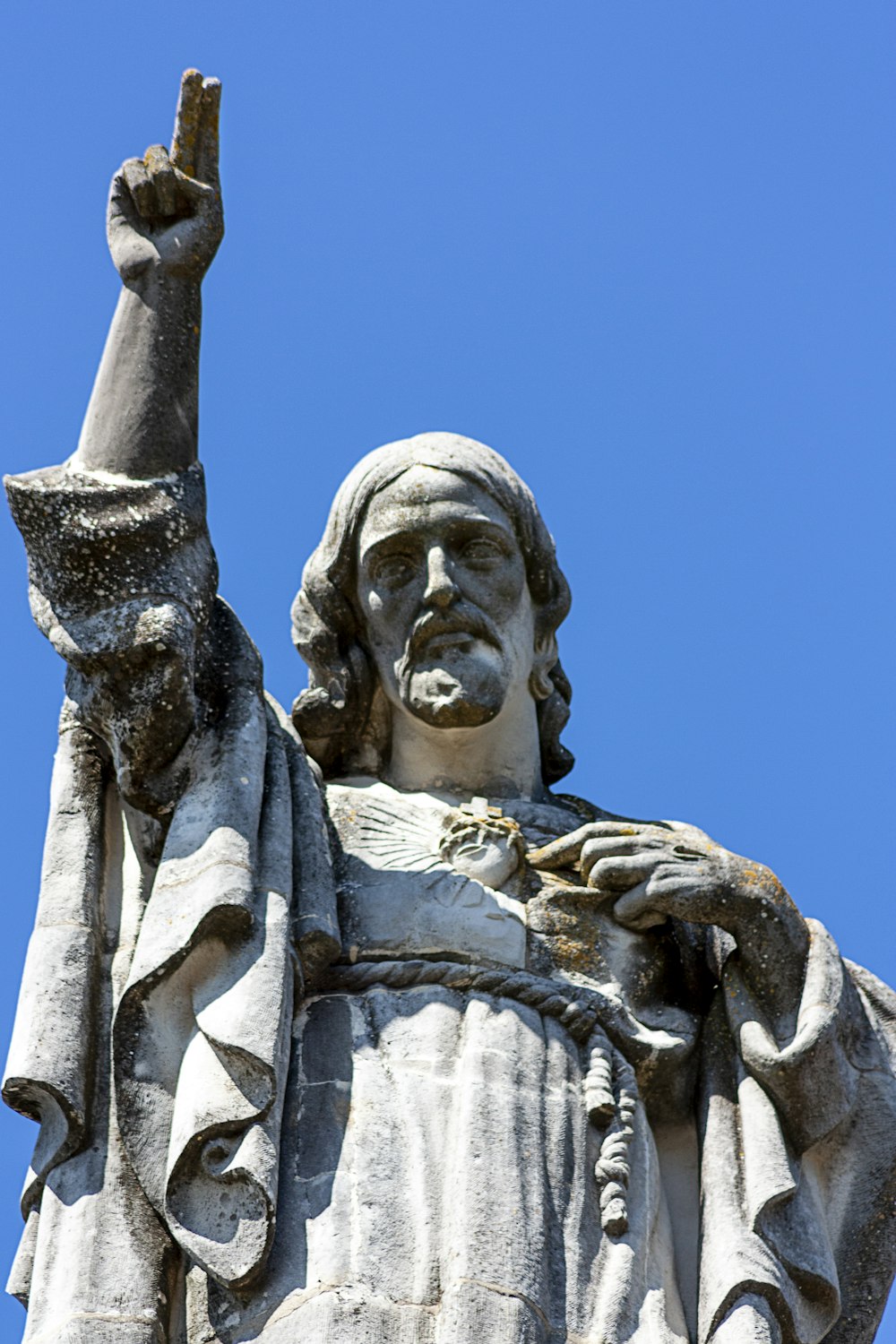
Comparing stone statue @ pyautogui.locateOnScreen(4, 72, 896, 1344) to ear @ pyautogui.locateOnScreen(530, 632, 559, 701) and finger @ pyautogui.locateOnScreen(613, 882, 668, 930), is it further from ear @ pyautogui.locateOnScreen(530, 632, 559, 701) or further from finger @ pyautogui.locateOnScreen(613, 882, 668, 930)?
ear @ pyautogui.locateOnScreen(530, 632, 559, 701)

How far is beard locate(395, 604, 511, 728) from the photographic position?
1097 cm

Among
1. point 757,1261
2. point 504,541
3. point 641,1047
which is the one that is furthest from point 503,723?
A: point 757,1261

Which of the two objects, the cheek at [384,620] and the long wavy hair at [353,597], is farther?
the long wavy hair at [353,597]

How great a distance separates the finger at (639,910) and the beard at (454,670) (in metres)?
0.98

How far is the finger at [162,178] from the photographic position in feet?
33.1

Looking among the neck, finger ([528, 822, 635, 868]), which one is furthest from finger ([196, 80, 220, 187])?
finger ([528, 822, 635, 868])

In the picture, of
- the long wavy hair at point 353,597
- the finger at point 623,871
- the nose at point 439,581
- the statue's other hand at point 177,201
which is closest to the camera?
the statue's other hand at point 177,201

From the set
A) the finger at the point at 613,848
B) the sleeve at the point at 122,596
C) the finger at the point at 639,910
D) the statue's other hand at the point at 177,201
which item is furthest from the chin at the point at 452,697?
the statue's other hand at the point at 177,201

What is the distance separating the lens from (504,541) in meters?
11.2

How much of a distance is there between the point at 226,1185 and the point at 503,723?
260 cm

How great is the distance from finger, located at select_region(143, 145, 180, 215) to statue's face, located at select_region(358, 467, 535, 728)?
57.9 inches

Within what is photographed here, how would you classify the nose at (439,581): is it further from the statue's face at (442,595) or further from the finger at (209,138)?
the finger at (209,138)

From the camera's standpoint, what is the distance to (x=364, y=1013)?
32.2 feet

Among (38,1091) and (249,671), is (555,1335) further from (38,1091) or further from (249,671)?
(249,671)
